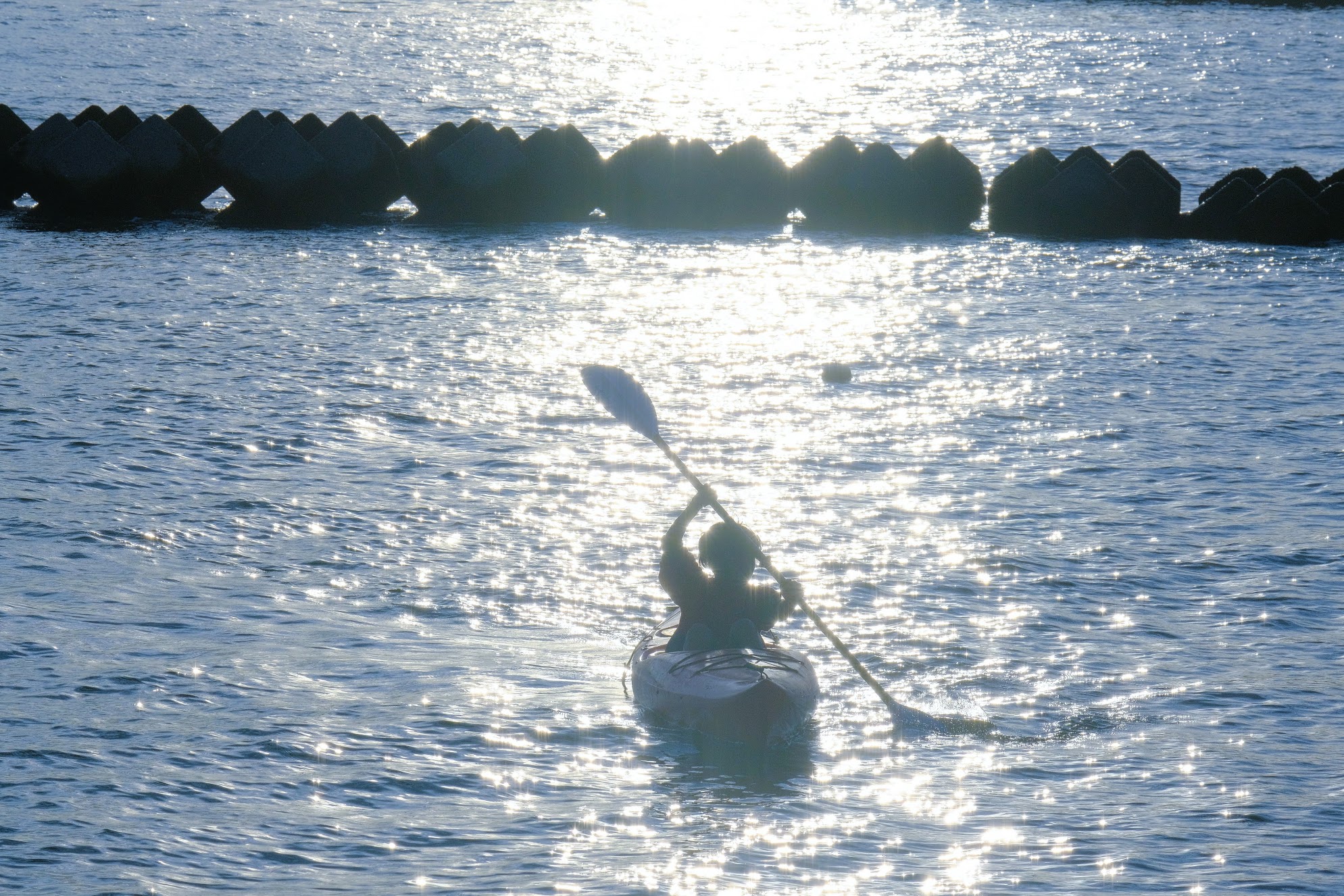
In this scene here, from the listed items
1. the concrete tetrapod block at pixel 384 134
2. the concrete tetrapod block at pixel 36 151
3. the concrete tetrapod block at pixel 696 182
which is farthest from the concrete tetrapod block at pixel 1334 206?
the concrete tetrapod block at pixel 36 151

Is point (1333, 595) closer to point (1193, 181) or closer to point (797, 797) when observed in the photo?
point (797, 797)

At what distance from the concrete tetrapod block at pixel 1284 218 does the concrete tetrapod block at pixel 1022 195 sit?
4.03 metres

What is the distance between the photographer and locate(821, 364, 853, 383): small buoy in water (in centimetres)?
2386

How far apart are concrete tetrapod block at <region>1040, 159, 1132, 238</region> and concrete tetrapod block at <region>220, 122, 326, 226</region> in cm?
1530

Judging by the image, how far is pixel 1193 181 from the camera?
46.3 metres

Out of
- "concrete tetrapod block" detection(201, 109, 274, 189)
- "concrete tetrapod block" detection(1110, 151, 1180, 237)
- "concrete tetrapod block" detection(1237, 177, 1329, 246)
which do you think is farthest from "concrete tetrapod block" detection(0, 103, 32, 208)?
"concrete tetrapod block" detection(1237, 177, 1329, 246)

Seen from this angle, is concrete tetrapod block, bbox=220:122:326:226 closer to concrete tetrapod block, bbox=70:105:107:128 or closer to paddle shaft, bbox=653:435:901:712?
concrete tetrapod block, bbox=70:105:107:128

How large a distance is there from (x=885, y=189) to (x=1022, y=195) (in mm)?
2861

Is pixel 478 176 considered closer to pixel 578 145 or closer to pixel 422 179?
pixel 422 179

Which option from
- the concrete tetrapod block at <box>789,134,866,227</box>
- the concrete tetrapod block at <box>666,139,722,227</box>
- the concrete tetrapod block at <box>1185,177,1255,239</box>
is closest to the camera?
the concrete tetrapod block at <box>1185,177,1255,239</box>

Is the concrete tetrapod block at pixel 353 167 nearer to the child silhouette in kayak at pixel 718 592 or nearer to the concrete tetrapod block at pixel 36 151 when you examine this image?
the concrete tetrapod block at pixel 36 151

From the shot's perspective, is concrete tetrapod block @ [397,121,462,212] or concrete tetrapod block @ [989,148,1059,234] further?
concrete tetrapod block @ [397,121,462,212]

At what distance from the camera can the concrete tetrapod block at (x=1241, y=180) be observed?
35688mm

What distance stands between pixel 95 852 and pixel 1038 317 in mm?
20165
